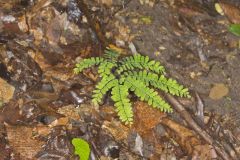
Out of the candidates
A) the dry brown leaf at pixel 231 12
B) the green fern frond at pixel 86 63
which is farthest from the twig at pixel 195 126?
the dry brown leaf at pixel 231 12

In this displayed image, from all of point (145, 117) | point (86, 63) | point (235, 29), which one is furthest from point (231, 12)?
point (86, 63)

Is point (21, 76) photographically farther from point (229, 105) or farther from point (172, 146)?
point (229, 105)

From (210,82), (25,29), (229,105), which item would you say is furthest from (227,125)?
(25,29)

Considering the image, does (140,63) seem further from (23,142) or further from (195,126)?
(23,142)

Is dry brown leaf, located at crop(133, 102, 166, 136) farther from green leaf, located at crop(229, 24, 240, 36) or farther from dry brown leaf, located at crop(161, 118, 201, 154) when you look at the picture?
green leaf, located at crop(229, 24, 240, 36)

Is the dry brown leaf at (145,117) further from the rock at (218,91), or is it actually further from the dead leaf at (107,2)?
the dead leaf at (107,2)

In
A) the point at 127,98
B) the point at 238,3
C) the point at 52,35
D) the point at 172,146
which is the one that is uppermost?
the point at 238,3
